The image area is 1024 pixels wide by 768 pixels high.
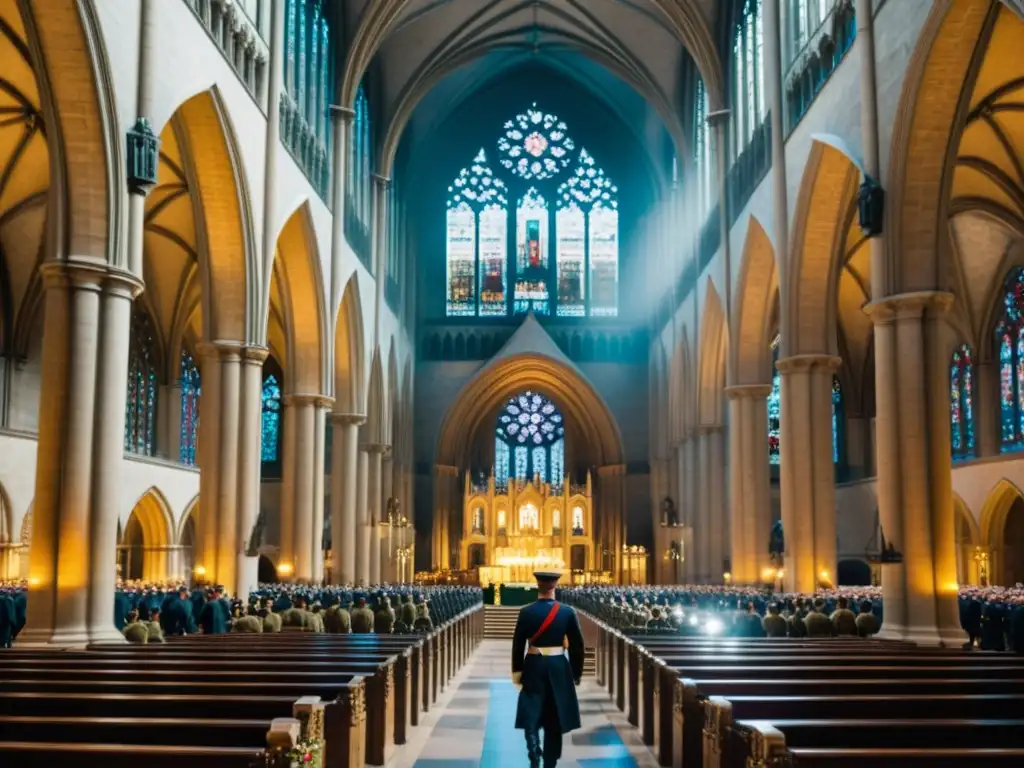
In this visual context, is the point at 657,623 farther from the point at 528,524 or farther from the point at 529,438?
the point at 529,438

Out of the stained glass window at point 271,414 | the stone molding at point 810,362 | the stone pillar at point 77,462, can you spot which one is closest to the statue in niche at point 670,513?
the stained glass window at point 271,414

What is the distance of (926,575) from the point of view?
1655 cm

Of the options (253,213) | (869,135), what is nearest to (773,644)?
(869,135)

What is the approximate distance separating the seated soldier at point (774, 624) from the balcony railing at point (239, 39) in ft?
41.8

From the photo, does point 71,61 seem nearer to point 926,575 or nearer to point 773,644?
point 773,644

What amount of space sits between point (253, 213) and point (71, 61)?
7.16 meters

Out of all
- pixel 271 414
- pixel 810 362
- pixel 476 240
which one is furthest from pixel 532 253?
pixel 810 362

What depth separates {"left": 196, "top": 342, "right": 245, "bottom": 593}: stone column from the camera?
21500 millimetres

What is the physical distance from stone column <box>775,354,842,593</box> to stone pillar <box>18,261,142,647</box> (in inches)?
545

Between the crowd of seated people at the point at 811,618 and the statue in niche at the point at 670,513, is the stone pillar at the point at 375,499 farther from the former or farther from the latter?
the crowd of seated people at the point at 811,618

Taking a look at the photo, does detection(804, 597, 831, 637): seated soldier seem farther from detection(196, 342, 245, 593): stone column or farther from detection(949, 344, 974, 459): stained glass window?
detection(949, 344, 974, 459): stained glass window

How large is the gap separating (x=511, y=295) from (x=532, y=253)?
6.31 feet

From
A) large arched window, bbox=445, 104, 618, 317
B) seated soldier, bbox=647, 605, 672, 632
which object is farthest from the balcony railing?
large arched window, bbox=445, 104, 618, 317

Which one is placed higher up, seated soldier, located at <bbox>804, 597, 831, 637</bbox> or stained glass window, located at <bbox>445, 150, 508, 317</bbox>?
stained glass window, located at <bbox>445, 150, 508, 317</bbox>
